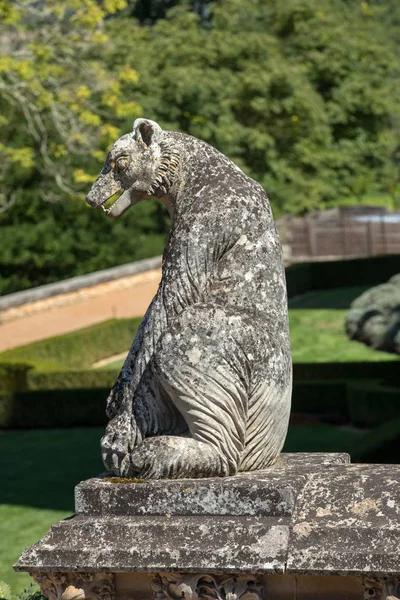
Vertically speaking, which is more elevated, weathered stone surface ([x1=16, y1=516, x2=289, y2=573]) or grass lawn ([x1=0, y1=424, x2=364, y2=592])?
weathered stone surface ([x1=16, y1=516, x2=289, y2=573])

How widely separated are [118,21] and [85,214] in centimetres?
1107

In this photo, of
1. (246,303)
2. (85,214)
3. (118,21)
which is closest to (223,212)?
(246,303)

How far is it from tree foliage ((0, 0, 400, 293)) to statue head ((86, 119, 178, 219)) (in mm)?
15242

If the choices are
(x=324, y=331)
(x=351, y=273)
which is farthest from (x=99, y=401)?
(x=351, y=273)

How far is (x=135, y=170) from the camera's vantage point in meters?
5.43

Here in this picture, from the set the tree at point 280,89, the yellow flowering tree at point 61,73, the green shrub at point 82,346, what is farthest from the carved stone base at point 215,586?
the tree at point 280,89

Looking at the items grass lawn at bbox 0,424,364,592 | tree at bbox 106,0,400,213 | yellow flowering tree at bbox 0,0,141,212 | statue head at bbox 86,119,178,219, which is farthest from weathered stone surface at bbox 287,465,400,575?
tree at bbox 106,0,400,213

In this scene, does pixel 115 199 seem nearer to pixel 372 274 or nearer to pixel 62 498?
pixel 62 498

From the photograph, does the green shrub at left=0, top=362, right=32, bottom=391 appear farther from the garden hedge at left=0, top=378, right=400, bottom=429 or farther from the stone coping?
the stone coping

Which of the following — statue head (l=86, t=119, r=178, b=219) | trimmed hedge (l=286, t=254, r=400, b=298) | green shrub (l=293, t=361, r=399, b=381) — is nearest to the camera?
statue head (l=86, t=119, r=178, b=219)

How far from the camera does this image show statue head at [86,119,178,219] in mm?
5383

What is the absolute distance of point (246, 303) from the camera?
5.13 m

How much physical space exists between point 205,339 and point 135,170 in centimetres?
96

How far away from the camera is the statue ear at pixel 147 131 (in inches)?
212
